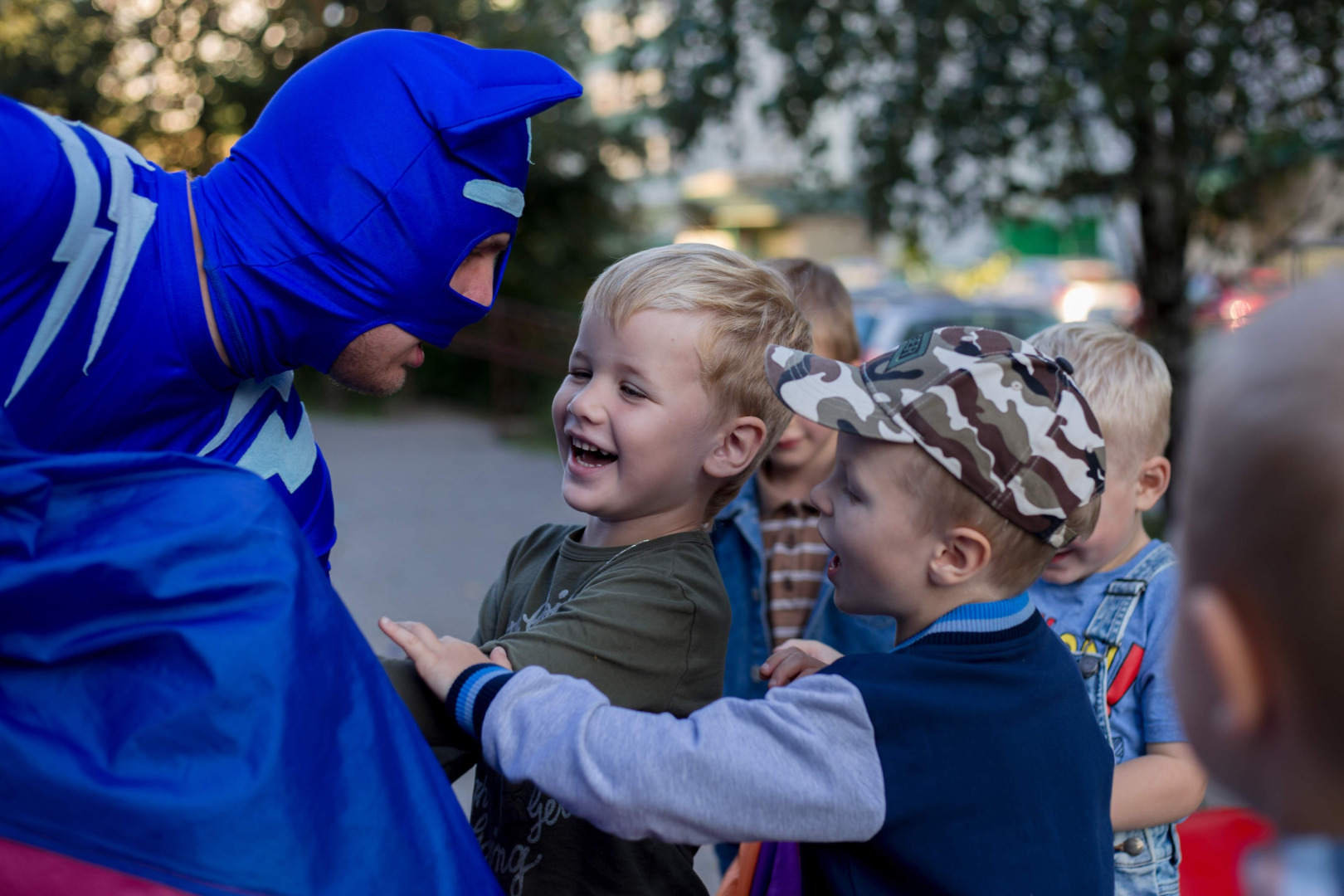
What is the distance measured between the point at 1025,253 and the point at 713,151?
31.1m

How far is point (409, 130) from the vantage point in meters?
1.81

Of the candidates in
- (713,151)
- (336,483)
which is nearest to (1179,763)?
(713,151)

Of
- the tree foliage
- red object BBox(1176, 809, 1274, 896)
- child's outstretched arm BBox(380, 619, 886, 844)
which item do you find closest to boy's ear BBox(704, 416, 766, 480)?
child's outstretched arm BBox(380, 619, 886, 844)

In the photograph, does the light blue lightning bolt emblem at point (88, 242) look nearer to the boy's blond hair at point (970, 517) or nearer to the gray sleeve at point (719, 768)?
the gray sleeve at point (719, 768)

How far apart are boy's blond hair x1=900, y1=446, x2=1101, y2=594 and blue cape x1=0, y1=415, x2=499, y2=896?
0.76m

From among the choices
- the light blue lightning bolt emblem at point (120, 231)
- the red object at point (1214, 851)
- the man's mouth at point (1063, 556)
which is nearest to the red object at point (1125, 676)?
the man's mouth at point (1063, 556)

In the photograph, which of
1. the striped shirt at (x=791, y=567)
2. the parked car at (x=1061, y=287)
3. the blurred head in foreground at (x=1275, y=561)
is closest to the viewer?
the blurred head in foreground at (x=1275, y=561)

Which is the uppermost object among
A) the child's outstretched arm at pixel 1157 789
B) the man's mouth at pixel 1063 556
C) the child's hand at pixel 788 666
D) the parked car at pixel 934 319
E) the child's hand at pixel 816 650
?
the child's hand at pixel 788 666

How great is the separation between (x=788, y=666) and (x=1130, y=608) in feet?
2.66

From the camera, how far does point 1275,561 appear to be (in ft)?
2.66

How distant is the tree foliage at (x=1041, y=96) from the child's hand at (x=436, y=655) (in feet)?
18.2

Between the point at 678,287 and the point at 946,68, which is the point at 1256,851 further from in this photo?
the point at 946,68

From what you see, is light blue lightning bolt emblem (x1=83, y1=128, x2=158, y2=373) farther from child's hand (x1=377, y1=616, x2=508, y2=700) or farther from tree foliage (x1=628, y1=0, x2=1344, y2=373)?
tree foliage (x1=628, y1=0, x2=1344, y2=373)

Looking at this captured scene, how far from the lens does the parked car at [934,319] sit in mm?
10469
